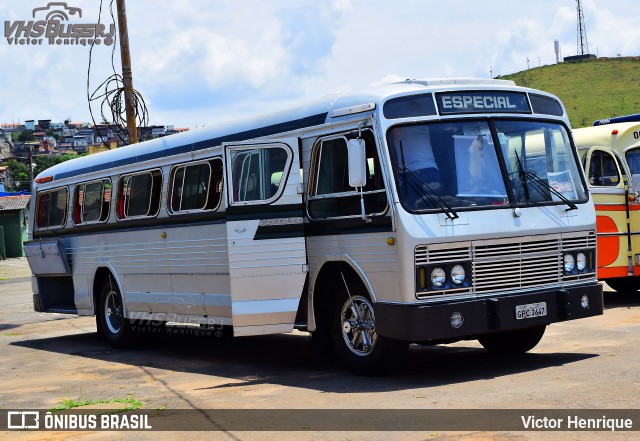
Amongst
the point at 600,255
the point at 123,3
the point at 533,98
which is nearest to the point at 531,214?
the point at 533,98

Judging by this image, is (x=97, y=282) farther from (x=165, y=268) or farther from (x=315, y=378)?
(x=315, y=378)

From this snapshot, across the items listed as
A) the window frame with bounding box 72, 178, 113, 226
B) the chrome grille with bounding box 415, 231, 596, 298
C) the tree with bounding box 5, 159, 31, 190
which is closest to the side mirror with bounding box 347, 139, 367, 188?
the chrome grille with bounding box 415, 231, 596, 298

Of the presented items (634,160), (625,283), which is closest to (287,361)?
(634,160)

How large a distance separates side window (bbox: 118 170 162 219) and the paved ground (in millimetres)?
1943

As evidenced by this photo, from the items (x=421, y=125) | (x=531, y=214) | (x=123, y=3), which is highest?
(x=123, y=3)

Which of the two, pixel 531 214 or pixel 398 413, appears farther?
pixel 531 214

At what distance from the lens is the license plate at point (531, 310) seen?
10039 millimetres

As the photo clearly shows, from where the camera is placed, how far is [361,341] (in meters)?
10.4

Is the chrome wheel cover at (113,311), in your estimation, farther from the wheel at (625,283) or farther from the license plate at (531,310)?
the wheel at (625,283)

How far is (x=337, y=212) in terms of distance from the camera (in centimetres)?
1060

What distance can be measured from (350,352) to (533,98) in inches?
131

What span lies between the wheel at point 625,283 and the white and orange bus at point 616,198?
2.65 feet

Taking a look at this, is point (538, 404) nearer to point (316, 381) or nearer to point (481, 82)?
point (316, 381)

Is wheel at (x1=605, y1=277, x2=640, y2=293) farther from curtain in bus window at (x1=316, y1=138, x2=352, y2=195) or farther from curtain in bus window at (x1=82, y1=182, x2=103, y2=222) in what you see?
curtain in bus window at (x1=82, y1=182, x2=103, y2=222)
